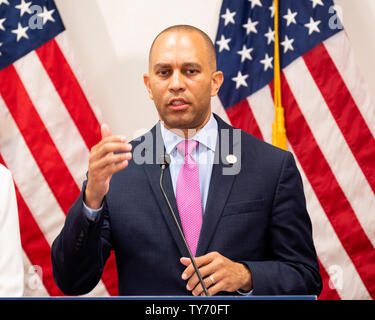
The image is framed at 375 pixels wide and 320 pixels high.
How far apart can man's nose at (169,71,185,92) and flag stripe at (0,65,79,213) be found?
1.25 m

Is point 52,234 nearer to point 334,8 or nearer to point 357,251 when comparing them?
point 357,251

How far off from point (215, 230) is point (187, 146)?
0.29 m

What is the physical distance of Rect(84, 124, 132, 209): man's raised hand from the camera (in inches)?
46.3

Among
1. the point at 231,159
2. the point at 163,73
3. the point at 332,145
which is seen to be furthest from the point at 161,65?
the point at 332,145

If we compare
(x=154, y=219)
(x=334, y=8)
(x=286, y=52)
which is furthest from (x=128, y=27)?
(x=154, y=219)

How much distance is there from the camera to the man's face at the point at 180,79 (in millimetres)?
1719

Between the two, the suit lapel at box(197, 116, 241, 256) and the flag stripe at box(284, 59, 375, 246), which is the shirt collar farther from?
the flag stripe at box(284, 59, 375, 246)

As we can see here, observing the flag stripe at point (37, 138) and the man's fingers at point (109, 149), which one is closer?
the man's fingers at point (109, 149)

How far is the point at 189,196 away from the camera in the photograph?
1713 millimetres

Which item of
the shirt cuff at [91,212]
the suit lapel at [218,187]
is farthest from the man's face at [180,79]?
the shirt cuff at [91,212]

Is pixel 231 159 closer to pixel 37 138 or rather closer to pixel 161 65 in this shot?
pixel 161 65

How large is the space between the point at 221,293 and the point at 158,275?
204 millimetres

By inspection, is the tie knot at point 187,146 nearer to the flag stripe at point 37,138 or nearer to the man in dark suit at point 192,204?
the man in dark suit at point 192,204

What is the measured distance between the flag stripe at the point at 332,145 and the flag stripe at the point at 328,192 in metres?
0.03
